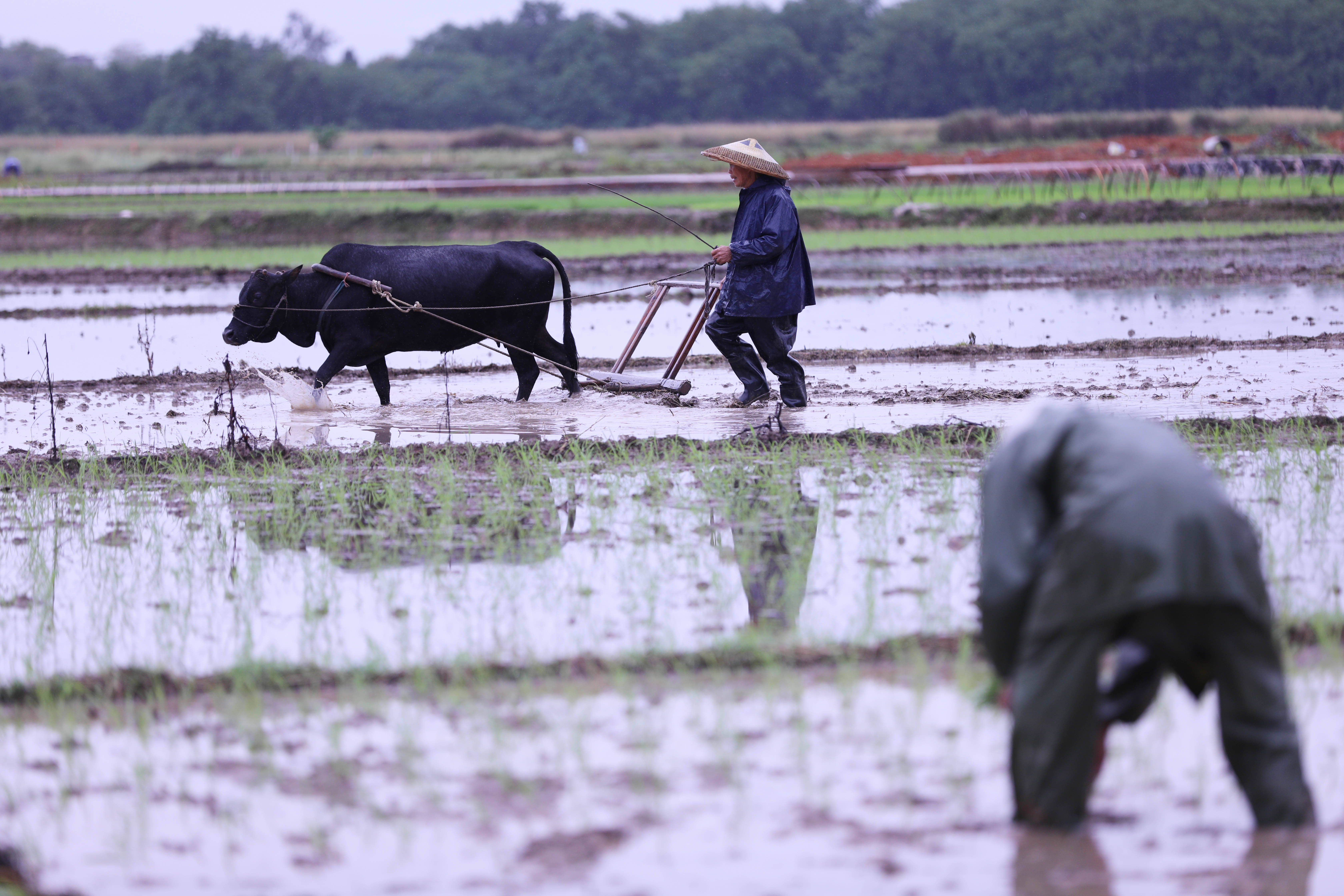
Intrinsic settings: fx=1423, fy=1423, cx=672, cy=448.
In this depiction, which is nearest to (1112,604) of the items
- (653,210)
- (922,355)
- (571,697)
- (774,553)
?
(571,697)

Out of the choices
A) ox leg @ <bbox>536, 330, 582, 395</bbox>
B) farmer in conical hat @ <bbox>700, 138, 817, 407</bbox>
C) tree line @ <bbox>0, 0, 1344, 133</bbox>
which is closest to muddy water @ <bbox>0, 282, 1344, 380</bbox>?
ox leg @ <bbox>536, 330, 582, 395</bbox>

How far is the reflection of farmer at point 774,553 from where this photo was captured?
4641 millimetres

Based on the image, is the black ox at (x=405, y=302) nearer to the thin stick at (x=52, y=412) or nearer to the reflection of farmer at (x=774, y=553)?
the thin stick at (x=52, y=412)

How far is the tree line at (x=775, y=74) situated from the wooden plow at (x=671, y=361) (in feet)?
170

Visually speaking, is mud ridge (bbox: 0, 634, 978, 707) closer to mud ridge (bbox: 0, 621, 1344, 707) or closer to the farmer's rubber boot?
mud ridge (bbox: 0, 621, 1344, 707)

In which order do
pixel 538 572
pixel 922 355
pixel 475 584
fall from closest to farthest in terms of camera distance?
pixel 475 584 → pixel 538 572 → pixel 922 355

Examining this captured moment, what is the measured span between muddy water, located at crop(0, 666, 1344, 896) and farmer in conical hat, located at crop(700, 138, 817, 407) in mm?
4085

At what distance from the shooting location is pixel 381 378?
8789mm

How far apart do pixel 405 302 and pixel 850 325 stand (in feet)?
16.5

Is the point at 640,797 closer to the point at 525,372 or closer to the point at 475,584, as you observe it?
the point at 475,584

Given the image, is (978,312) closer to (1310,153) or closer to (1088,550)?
(1088,550)

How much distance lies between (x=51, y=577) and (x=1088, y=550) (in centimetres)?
385

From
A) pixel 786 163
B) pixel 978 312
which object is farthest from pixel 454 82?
pixel 978 312

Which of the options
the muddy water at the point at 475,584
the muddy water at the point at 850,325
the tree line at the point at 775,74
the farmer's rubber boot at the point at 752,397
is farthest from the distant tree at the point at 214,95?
the muddy water at the point at 475,584
